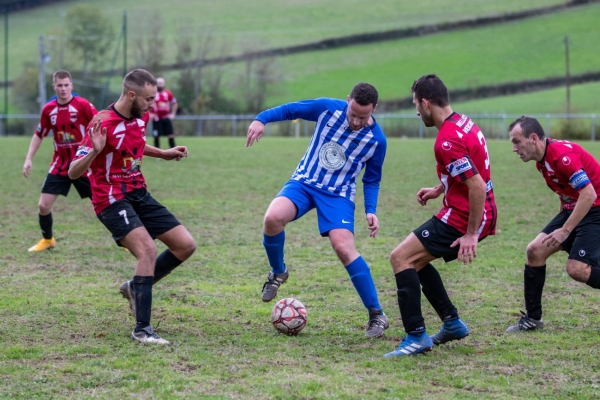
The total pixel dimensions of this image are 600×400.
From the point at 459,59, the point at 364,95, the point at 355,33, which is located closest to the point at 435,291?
the point at 364,95

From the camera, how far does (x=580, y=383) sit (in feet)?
14.5

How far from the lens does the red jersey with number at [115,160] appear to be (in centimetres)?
543

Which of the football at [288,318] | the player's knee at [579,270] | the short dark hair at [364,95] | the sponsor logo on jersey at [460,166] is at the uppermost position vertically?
the short dark hair at [364,95]

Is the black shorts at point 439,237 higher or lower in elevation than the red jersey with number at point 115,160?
lower

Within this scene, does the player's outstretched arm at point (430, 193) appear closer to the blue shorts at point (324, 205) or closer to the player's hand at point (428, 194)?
the player's hand at point (428, 194)

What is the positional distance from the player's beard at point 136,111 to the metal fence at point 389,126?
34786 mm

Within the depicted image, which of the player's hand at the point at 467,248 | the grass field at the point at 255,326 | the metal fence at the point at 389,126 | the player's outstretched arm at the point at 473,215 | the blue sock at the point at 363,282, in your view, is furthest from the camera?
the metal fence at the point at 389,126

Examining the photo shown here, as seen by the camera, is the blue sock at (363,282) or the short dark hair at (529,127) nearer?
the short dark hair at (529,127)

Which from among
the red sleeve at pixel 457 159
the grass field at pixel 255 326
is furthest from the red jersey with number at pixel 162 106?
the red sleeve at pixel 457 159

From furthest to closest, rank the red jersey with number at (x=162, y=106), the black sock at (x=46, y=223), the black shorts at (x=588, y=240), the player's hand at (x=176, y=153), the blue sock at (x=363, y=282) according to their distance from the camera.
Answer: the red jersey with number at (x=162, y=106)
the black sock at (x=46, y=223)
the player's hand at (x=176, y=153)
the blue sock at (x=363, y=282)
the black shorts at (x=588, y=240)

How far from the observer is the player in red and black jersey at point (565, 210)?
527cm

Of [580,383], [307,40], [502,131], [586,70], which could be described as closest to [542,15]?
[586,70]

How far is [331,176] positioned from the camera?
5.91 meters

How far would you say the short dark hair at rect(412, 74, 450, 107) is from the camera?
16.1 ft
